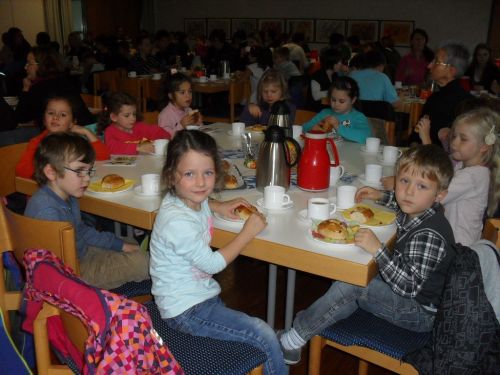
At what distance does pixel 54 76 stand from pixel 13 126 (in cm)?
56

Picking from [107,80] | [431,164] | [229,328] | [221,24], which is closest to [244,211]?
[229,328]

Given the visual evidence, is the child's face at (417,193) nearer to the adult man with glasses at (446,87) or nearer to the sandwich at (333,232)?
the sandwich at (333,232)

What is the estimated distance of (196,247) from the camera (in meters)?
1.40

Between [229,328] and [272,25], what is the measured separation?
9908mm

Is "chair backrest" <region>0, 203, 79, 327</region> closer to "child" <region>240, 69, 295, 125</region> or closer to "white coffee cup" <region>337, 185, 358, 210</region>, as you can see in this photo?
"white coffee cup" <region>337, 185, 358, 210</region>

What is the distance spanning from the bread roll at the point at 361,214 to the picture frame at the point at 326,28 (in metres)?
8.86

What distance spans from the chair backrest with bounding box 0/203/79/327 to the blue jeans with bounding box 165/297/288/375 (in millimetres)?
379

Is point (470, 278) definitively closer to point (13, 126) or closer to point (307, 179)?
point (307, 179)

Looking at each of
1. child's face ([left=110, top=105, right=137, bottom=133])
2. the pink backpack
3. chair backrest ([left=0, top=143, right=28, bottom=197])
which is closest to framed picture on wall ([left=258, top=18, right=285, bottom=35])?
child's face ([left=110, top=105, right=137, bottom=133])

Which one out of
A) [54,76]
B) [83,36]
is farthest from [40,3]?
[54,76]

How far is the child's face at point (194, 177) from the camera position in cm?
148

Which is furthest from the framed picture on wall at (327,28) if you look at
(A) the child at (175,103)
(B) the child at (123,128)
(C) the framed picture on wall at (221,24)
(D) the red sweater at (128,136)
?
(B) the child at (123,128)

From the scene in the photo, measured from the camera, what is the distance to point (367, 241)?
1.39 meters

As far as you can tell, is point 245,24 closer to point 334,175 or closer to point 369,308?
point 334,175
